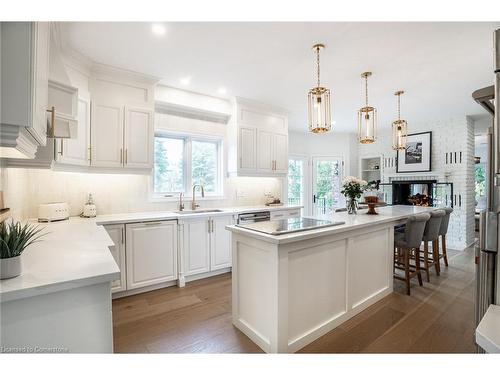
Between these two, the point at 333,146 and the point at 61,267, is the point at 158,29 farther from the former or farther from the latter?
the point at 333,146

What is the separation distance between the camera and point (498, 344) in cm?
87

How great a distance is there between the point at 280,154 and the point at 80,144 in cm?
309

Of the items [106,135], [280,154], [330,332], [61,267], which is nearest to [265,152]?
[280,154]

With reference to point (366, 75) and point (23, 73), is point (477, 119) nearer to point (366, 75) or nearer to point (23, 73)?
point (366, 75)

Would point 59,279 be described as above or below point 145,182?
below

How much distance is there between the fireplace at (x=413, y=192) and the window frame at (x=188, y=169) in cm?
407

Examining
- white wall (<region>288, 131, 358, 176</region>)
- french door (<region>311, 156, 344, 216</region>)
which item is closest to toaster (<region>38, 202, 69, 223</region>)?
white wall (<region>288, 131, 358, 176</region>)

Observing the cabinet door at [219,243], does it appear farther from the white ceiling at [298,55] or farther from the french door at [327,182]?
the french door at [327,182]

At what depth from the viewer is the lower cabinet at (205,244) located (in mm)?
3297

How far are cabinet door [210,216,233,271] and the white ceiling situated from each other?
191cm

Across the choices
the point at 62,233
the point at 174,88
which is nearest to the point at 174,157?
the point at 174,88

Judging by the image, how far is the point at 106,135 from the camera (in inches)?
119

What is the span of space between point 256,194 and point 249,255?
2654 millimetres

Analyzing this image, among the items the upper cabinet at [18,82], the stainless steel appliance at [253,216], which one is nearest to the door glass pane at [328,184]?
the stainless steel appliance at [253,216]
